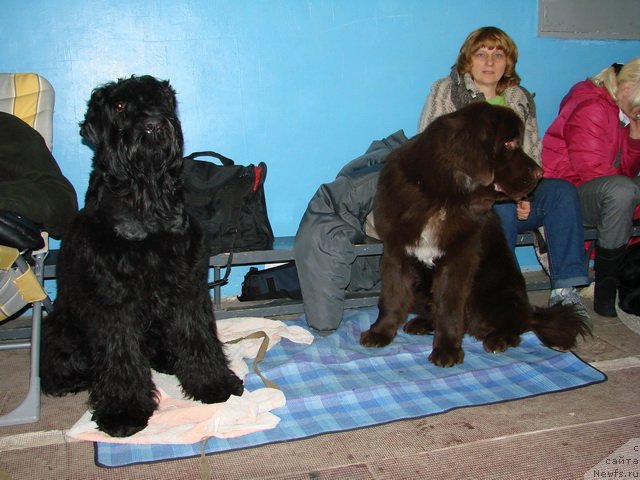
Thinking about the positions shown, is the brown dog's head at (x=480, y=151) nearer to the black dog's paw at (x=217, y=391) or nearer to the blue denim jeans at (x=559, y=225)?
the blue denim jeans at (x=559, y=225)

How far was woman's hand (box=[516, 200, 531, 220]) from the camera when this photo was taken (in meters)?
3.02

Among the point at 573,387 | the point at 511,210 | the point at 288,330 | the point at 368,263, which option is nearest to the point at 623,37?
the point at 511,210

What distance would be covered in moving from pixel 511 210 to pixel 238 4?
75.8 inches

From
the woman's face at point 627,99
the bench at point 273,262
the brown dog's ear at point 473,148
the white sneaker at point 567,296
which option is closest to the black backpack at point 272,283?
the bench at point 273,262

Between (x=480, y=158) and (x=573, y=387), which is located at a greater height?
(x=480, y=158)

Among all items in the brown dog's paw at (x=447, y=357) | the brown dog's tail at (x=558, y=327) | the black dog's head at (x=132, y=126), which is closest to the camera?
the black dog's head at (x=132, y=126)

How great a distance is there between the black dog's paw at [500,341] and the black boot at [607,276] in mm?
916

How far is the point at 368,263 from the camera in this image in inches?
128

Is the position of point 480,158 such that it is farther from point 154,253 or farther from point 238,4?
point 238,4

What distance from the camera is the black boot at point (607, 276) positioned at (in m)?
3.13

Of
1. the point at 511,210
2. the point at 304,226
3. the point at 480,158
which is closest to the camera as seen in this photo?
the point at 480,158

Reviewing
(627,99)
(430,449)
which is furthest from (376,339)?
(627,99)

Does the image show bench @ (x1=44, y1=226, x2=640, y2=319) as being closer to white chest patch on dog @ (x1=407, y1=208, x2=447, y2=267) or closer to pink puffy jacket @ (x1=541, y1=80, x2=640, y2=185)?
pink puffy jacket @ (x1=541, y1=80, x2=640, y2=185)

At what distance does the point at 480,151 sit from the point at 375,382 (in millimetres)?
1057
